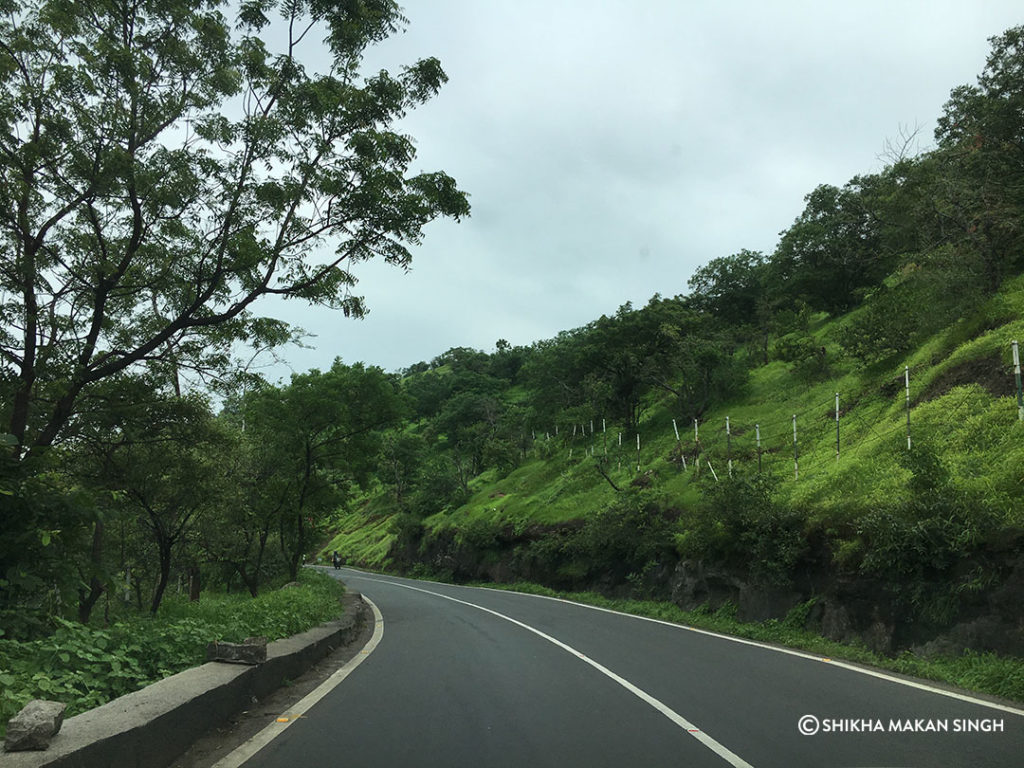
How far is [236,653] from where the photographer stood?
22.5ft

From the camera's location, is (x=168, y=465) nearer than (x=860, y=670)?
No

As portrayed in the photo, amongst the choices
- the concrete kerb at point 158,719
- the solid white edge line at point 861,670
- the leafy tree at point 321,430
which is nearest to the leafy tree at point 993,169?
the solid white edge line at point 861,670

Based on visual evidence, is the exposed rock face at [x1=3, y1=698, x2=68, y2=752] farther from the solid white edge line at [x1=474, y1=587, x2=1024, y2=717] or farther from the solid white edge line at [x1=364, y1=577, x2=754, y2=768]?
the solid white edge line at [x1=474, y1=587, x2=1024, y2=717]

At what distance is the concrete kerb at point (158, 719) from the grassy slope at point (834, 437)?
10167mm

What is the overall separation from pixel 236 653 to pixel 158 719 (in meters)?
2.21

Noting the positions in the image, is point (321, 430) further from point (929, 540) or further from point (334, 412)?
point (929, 540)

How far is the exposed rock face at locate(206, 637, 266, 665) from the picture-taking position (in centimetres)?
686

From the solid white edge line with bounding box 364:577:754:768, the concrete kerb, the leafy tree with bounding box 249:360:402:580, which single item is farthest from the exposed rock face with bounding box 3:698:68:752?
the leafy tree with bounding box 249:360:402:580

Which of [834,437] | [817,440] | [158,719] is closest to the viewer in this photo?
[158,719]

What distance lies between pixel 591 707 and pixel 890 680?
4104 mm

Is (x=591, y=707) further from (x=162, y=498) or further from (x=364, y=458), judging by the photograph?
(x=364, y=458)

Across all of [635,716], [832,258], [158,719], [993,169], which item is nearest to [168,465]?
[158,719]

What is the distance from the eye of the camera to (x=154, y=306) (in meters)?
13.7

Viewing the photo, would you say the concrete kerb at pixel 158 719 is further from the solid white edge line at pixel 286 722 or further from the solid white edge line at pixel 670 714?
the solid white edge line at pixel 670 714
